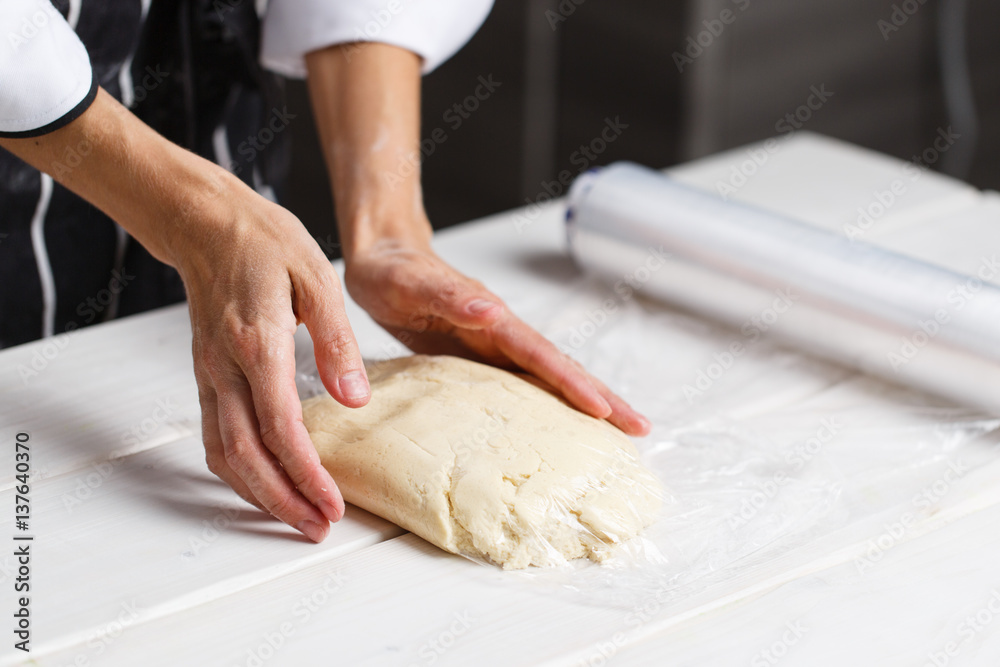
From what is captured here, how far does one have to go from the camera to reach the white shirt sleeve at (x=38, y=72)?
89 cm

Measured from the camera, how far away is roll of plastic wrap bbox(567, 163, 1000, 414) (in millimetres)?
1104

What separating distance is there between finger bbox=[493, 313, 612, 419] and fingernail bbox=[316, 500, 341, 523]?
0.28 m

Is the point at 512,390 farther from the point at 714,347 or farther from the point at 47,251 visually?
the point at 47,251

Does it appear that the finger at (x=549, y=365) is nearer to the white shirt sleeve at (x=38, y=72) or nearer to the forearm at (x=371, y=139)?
the forearm at (x=371, y=139)

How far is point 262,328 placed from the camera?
0.87 metres

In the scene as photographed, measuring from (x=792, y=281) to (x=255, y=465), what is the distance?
675mm

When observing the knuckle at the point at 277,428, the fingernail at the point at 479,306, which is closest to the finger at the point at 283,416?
the knuckle at the point at 277,428

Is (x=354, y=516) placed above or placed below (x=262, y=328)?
below

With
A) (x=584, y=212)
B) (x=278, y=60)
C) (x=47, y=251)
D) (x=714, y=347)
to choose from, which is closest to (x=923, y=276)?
(x=714, y=347)

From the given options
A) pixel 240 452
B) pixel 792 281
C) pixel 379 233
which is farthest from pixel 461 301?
pixel 792 281

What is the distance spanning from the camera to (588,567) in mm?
885

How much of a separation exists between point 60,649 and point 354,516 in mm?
274

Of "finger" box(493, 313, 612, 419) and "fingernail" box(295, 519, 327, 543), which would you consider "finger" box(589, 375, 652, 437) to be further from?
"fingernail" box(295, 519, 327, 543)

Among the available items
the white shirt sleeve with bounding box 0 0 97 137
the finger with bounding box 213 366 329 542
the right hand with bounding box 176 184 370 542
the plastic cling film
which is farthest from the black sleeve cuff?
the plastic cling film
